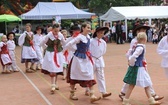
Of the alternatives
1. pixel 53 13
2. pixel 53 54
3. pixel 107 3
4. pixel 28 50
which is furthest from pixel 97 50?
pixel 107 3

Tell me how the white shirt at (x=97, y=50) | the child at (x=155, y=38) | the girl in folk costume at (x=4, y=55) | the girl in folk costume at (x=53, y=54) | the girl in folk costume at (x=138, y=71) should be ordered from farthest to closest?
the child at (x=155, y=38) → the girl in folk costume at (x=4, y=55) → the girl in folk costume at (x=53, y=54) → the white shirt at (x=97, y=50) → the girl in folk costume at (x=138, y=71)

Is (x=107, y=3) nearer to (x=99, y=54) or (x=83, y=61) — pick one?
(x=99, y=54)

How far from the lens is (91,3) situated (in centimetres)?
4522

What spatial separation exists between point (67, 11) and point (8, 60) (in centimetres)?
1368

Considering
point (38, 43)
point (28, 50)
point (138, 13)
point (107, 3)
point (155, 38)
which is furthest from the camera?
point (107, 3)

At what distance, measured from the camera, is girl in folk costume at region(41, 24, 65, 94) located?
9172 millimetres

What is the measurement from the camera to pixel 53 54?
930cm

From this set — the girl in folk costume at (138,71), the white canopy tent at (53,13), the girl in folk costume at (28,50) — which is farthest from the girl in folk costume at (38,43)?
the white canopy tent at (53,13)

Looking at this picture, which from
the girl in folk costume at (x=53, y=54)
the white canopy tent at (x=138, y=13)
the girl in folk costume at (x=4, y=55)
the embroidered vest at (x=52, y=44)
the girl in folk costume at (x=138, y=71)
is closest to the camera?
the girl in folk costume at (x=138, y=71)

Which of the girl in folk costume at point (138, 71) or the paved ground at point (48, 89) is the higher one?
the girl in folk costume at point (138, 71)

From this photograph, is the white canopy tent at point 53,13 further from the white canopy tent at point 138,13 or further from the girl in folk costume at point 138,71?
the girl in folk costume at point 138,71

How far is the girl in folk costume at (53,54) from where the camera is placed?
9172mm

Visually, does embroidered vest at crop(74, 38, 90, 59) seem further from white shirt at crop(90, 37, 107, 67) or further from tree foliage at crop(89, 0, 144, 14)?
tree foliage at crop(89, 0, 144, 14)

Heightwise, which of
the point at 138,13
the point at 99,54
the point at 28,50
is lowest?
the point at 28,50
